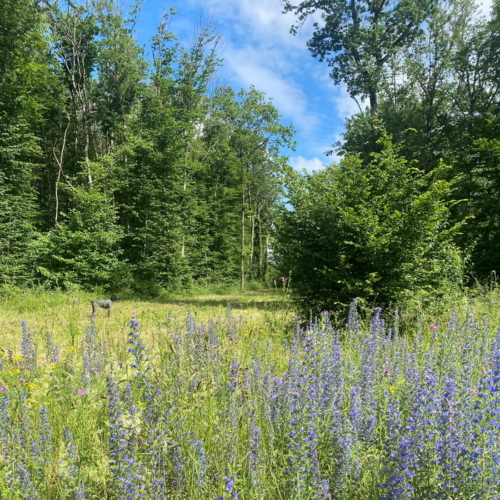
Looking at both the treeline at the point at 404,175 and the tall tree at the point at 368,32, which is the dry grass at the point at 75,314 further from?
the tall tree at the point at 368,32

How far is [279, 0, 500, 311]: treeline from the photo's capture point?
6.61 m

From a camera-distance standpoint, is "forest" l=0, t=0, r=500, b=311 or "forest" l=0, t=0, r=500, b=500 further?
"forest" l=0, t=0, r=500, b=311

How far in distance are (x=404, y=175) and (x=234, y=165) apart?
20.0 metres

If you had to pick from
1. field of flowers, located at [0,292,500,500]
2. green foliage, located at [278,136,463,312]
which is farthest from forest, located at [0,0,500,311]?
field of flowers, located at [0,292,500,500]

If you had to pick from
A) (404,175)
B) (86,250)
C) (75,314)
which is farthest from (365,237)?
(86,250)

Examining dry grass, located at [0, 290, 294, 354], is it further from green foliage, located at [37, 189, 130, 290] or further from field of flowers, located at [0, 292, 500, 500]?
field of flowers, located at [0, 292, 500, 500]

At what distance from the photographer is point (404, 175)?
732cm

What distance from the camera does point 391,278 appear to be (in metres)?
6.59

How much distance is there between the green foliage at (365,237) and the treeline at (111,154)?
608 centimetres

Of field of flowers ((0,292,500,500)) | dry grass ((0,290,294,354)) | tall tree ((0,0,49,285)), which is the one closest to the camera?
field of flowers ((0,292,500,500))

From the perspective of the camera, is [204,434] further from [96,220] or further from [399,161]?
[96,220]

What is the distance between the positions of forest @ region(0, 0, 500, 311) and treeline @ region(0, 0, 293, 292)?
0.32 feet

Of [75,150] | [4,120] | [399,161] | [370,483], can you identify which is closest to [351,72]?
[399,161]

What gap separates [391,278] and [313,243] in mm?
1673
